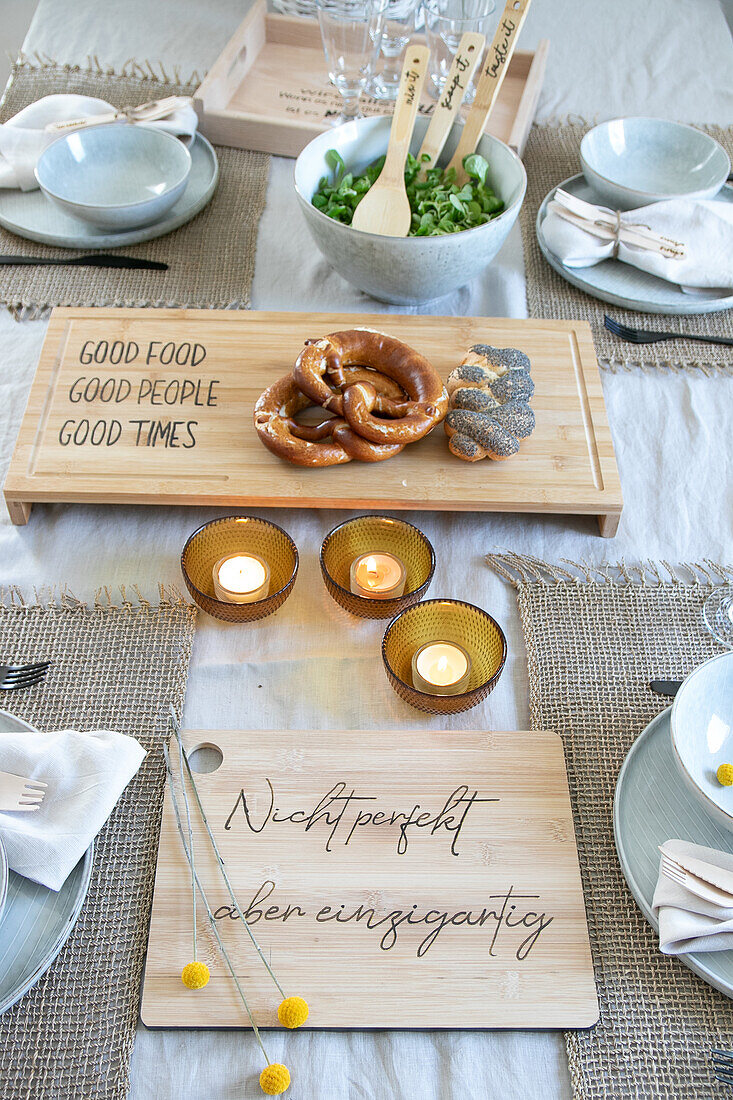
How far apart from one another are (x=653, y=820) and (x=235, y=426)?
596mm

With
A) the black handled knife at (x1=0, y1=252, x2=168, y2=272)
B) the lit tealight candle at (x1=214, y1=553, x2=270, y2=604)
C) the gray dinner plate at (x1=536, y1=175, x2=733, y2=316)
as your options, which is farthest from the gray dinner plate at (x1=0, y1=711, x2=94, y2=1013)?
the gray dinner plate at (x1=536, y1=175, x2=733, y2=316)

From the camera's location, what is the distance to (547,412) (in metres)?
1.05

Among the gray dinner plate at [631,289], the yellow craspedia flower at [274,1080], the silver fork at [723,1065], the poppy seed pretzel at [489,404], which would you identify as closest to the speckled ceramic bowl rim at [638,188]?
the gray dinner plate at [631,289]

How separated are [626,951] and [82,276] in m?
1.08

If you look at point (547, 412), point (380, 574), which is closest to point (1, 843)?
point (380, 574)

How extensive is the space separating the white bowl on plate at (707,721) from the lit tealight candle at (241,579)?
15.9 inches

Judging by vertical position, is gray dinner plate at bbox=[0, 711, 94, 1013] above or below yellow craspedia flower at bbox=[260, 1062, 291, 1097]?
above

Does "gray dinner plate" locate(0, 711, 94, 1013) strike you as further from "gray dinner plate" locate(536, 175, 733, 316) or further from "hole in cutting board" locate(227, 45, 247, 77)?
"hole in cutting board" locate(227, 45, 247, 77)

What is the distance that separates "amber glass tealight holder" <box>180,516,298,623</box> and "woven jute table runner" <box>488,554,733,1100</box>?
0.74ft

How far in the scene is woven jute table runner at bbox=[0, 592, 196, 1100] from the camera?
65 cm

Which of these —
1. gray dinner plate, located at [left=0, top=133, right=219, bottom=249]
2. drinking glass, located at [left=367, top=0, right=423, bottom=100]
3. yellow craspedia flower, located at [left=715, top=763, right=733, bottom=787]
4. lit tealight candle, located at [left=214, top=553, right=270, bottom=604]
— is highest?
drinking glass, located at [left=367, top=0, right=423, bottom=100]

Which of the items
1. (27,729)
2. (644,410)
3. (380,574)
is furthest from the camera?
(644,410)

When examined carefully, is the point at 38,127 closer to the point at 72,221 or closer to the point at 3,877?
the point at 72,221

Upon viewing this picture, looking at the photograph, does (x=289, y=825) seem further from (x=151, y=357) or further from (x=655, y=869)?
(x=151, y=357)
